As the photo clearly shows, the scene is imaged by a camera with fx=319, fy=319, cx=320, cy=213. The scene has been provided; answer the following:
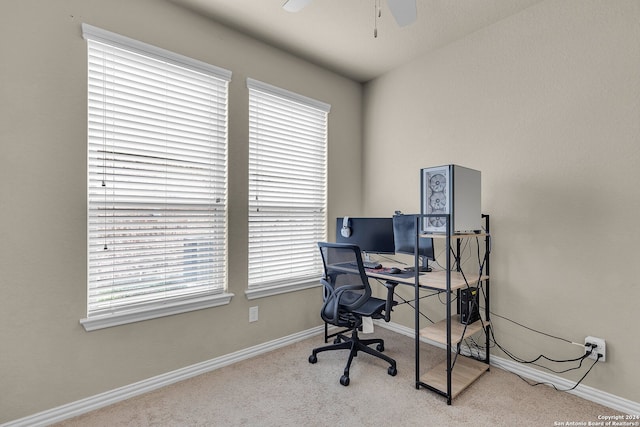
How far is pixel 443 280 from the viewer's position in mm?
2242

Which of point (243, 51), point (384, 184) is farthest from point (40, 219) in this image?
point (384, 184)

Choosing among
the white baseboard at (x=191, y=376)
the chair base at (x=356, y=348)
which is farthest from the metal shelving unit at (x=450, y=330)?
the white baseboard at (x=191, y=376)

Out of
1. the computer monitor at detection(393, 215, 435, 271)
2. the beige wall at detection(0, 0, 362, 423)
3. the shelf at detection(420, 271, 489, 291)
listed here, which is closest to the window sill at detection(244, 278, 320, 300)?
the beige wall at detection(0, 0, 362, 423)

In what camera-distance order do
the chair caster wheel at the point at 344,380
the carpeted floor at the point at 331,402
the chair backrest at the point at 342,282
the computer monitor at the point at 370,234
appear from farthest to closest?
the computer monitor at the point at 370,234 → the chair backrest at the point at 342,282 → the chair caster wheel at the point at 344,380 → the carpeted floor at the point at 331,402

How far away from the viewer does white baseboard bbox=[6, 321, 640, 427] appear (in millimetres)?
1809

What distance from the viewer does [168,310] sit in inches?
87.1

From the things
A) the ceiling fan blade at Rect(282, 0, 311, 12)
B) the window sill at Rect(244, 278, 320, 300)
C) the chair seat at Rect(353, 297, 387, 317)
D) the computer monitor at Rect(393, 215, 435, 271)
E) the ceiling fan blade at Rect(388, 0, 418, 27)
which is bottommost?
the chair seat at Rect(353, 297, 387, 317)

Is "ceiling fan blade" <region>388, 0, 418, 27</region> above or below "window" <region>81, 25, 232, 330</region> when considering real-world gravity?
above

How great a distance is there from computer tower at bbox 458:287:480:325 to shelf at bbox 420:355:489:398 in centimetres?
35

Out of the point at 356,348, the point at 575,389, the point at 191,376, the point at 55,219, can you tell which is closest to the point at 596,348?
the point at 575,389

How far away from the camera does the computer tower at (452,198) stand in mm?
2061

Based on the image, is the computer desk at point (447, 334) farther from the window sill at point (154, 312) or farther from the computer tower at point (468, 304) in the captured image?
the window sill at point (154, 312)

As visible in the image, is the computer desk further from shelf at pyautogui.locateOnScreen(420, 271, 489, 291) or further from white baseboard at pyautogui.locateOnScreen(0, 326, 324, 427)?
white baseboard at pyautogui.locateOnScreen(0, 326, 324, 427)

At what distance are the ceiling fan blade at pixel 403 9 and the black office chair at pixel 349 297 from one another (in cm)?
142
